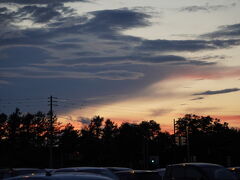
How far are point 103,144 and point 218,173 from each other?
108 m

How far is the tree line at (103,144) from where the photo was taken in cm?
9850

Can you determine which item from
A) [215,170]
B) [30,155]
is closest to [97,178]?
[215,170]

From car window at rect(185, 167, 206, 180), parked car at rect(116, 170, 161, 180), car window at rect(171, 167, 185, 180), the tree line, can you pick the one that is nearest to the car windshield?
car window at rect(185, 167, 206, 180)

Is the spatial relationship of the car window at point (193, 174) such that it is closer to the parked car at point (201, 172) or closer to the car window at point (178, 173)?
the parked car at point (201, 172)

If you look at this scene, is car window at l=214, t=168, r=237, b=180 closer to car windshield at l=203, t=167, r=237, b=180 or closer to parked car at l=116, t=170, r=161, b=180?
car windshield at l=203, t=167, r=237, b=180

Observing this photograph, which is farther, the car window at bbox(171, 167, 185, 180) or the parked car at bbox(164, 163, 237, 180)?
the car window at bbox(171, 167, 185, 180)

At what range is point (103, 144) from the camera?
127m

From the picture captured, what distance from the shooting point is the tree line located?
98.5 m

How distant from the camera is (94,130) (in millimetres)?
143375

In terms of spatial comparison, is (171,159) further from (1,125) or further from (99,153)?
(1,125)

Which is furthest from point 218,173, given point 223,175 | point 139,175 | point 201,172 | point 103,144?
point 103,144

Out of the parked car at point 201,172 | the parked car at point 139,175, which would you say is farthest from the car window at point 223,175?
the parked car at point 139,175

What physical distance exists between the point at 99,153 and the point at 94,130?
21849 mm

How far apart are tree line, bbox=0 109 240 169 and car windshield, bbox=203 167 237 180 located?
6808cm
